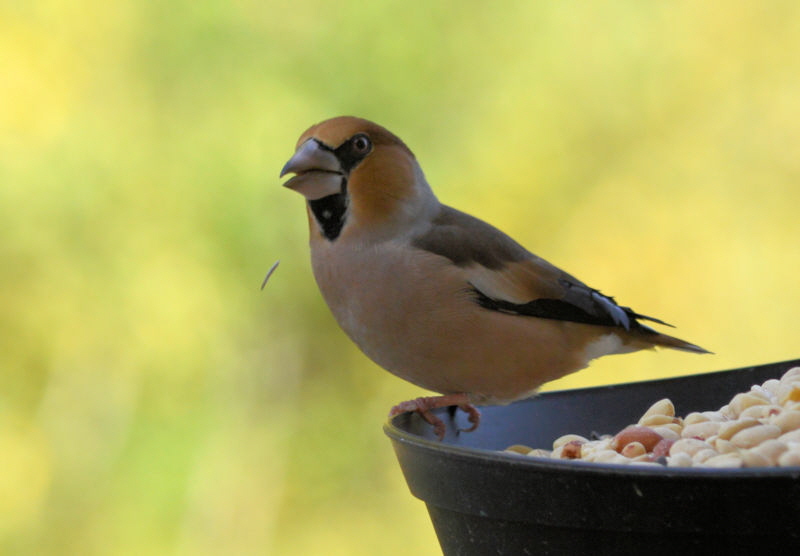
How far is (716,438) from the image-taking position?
4.06ft

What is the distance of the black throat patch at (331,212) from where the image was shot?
1.92 metres

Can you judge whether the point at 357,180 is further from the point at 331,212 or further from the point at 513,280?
the point at 513,280

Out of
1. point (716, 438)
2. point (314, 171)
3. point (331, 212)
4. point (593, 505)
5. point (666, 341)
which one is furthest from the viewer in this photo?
point (666, 341)

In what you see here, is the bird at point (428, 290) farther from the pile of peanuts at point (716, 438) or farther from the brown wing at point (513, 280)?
the pile of peanuts at point (716, 438)

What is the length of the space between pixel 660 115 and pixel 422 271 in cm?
213

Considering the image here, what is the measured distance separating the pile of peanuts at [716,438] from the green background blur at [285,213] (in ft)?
6.22

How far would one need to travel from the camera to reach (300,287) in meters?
3.39

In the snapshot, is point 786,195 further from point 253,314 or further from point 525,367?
point 525,367

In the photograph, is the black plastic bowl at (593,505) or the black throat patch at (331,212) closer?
the black plastic bowl at (593,505)

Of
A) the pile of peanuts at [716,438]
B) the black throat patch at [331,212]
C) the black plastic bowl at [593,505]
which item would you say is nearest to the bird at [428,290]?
the black throat patch at [331,212]

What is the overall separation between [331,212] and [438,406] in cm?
41

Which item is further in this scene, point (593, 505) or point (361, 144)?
point (361, 144)

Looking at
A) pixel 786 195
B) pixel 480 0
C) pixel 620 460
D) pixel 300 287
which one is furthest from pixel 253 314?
pixel 620 460

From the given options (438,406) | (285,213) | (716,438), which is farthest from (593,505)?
(285,213)
